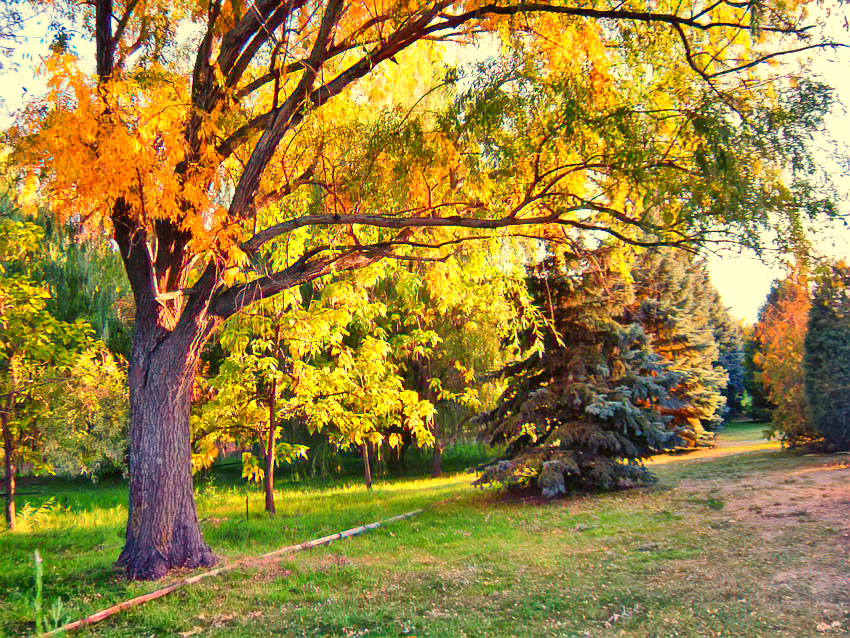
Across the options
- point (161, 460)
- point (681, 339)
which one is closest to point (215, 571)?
point (161, 460)

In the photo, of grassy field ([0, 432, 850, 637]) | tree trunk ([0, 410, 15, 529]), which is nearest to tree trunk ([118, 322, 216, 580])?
grassy field ([0, 432, 850, 637])

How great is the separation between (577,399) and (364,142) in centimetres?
609

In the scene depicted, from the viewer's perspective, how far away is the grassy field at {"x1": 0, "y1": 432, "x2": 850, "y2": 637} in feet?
16.6

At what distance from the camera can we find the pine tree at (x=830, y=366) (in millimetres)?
13766

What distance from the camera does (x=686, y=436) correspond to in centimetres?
2067

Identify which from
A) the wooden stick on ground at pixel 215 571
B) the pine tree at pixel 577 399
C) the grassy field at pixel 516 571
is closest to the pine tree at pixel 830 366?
the grassy field at pixel 516 571

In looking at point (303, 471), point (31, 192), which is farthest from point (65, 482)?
point (31, 192)

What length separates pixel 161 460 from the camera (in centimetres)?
743

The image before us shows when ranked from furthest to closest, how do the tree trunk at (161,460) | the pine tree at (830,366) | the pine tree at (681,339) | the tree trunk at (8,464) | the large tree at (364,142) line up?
the pine tree at (681,339) → the pine tree at (830,366) → the tree trunk at (8,464) → the tree trunk at (161,460) → the large tree at (364,142)

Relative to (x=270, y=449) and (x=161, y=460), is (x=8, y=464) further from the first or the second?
(x=161, y=460)

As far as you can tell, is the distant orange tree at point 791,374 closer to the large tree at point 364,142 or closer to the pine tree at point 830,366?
the pine tree at point 830,366

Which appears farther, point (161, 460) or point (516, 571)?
point (161, 460)

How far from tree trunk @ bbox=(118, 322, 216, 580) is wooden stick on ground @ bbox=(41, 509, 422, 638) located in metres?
0.40

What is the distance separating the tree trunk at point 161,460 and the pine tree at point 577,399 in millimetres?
Result: 5765
